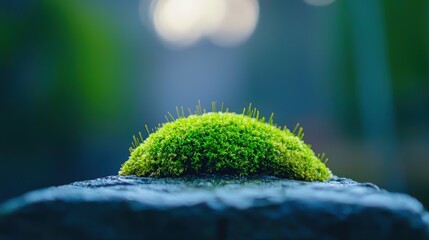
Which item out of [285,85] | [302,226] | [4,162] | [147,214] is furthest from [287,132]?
[285,85]

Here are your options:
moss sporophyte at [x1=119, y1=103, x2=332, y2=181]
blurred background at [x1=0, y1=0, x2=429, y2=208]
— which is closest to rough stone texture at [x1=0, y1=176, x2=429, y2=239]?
moss sporophyte at [x1=119, y1=103, x2=332, y2=181]

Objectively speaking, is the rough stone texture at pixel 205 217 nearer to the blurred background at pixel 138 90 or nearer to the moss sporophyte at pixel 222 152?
the moss sporophyte at pixel 222 152

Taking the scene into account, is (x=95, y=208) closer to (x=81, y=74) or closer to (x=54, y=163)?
(x=54, y=163)

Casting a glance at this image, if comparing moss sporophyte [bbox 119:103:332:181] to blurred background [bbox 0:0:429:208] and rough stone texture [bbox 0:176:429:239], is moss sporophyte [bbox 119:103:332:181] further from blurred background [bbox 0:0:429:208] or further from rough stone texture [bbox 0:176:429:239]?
blurred background [bbox 0:0:429:208]

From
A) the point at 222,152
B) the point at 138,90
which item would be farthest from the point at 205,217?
the point at 138,90

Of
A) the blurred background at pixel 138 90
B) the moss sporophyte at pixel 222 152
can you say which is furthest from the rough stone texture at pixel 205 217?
the blurred background at pixel 138 90

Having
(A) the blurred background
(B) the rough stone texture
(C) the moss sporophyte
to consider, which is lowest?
(B) the rough stone texture
